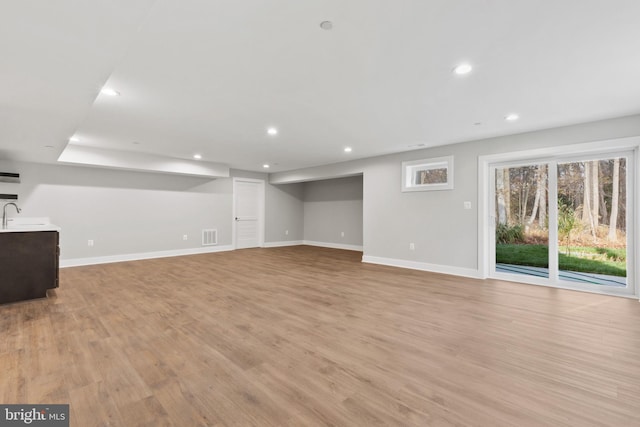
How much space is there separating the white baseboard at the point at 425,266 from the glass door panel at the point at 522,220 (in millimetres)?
447

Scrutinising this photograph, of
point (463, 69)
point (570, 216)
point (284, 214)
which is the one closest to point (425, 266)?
point (570, 216)

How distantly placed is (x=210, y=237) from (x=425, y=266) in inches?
222

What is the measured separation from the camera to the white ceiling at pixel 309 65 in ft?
5.76

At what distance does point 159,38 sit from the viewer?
6.88 ft

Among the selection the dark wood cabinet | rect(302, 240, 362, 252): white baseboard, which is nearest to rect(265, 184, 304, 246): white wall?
rect(302, 240, 362, 252): white baseboard

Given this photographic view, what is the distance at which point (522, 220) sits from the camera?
4.75 meters

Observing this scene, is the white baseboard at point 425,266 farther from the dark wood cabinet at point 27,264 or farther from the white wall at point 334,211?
the dark wood cabinet at point 27,264

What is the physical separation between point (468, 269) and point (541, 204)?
1543mm

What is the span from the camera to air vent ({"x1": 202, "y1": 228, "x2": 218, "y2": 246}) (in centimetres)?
780

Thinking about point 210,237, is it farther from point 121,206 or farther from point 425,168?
point 425,168

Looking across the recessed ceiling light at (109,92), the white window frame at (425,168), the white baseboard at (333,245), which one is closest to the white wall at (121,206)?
the white baseboard at (333,245)

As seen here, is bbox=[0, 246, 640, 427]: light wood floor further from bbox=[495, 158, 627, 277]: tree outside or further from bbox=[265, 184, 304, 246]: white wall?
bbox=[265, 184, 304, 246]: white wall

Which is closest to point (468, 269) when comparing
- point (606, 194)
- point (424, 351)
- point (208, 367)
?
point (606, 194)

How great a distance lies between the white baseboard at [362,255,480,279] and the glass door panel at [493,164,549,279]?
45cm
